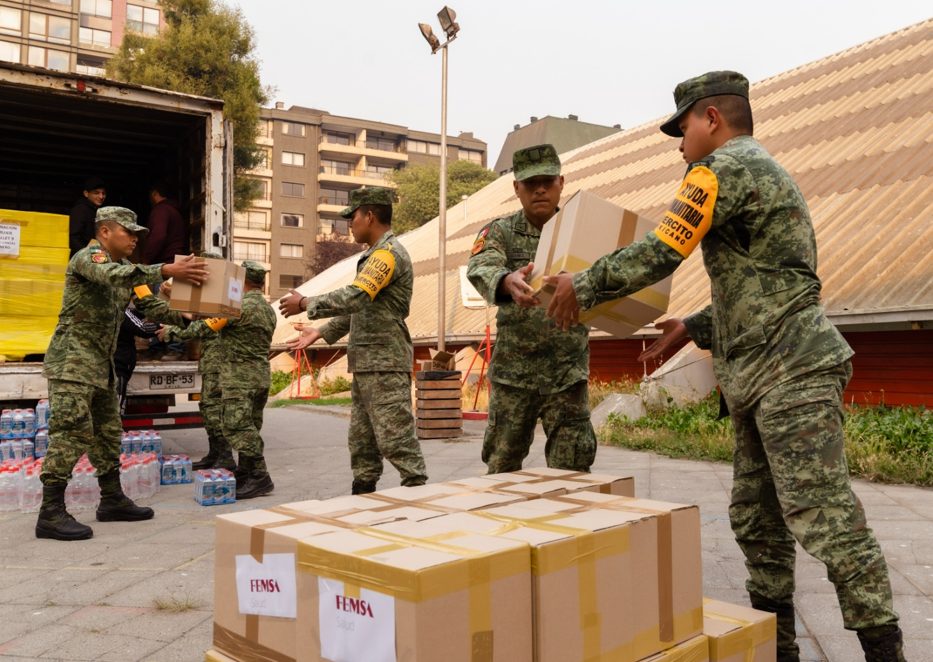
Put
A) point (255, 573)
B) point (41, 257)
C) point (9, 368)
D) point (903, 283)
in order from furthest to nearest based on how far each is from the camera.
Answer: point (903, 283) < point (41, 257) < point (9, 368) < point (255, 573)

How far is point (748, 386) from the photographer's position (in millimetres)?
2500

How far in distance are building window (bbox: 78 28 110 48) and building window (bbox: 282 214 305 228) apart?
16271 millimetres

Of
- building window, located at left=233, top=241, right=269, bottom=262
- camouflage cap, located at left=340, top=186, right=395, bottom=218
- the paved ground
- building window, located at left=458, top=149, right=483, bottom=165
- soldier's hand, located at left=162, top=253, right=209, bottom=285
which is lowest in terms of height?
the paved ground

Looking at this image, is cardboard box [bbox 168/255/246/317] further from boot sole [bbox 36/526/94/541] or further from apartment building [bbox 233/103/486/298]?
apartment building [bbox 233/103/486/298]

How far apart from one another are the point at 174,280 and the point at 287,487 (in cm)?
241

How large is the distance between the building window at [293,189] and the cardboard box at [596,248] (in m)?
57.8

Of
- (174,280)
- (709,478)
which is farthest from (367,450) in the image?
(709,478)

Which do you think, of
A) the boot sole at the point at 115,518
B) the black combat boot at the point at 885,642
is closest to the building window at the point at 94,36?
the boot sole at the point at 115,518

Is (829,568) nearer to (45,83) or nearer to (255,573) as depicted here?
(255,573)

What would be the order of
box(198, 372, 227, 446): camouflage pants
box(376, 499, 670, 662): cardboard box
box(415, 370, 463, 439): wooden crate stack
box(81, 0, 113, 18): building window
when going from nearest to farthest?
box(376, 499, 670, 662): cardboard box < box(198, 372, 227, 446): camouflage pants < box(415, 370, 463, 439): wooden crate stack < box(81, 0, 113, 18): building window

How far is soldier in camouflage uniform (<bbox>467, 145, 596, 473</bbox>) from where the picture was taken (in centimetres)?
358

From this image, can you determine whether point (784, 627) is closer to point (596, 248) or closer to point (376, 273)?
point (596, 248)

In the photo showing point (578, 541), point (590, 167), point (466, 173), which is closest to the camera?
point (578, 541)

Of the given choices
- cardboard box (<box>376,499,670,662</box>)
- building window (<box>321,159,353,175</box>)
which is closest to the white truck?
cardboard box (<box>376,499,670,662</box>)
